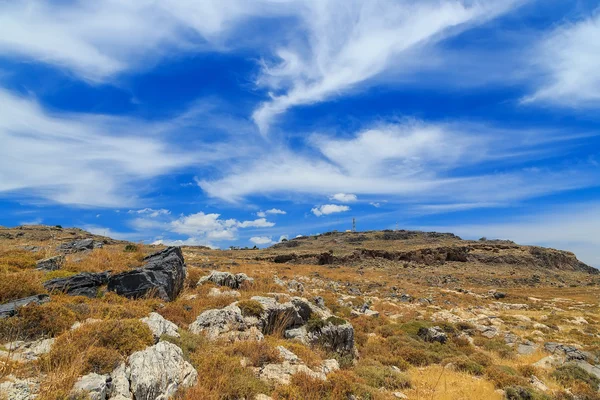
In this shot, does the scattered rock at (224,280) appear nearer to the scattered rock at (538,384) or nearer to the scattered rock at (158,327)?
the scattered rock at (158,327)

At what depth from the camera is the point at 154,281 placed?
489 inches

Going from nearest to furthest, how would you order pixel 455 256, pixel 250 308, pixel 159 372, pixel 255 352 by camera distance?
pixel 159 372, pixel 255 352, pixel 250 308, pixel 455 256

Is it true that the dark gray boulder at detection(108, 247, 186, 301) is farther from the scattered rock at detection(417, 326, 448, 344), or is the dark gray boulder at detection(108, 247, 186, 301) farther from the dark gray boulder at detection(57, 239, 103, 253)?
the scattered rock at detection(417, 326, 448, 344)

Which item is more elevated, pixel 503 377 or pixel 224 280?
pixel 224 280

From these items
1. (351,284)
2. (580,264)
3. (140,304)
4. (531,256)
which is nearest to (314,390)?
(140,304)

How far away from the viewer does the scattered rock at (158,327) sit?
8.18m

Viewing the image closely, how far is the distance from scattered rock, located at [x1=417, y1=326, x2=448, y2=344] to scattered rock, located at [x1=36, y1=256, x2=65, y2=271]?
698 inches

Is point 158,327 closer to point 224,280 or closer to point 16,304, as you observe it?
point 16,304

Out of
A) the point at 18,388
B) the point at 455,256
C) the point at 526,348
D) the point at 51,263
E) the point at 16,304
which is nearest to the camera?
the point at 18,388

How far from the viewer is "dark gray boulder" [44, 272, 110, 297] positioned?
34.2ft

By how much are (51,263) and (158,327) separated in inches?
305

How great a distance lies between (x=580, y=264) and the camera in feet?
275

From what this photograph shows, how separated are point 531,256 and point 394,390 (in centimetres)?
8101

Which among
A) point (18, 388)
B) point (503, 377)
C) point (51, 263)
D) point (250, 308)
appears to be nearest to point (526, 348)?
point (503, 377)
